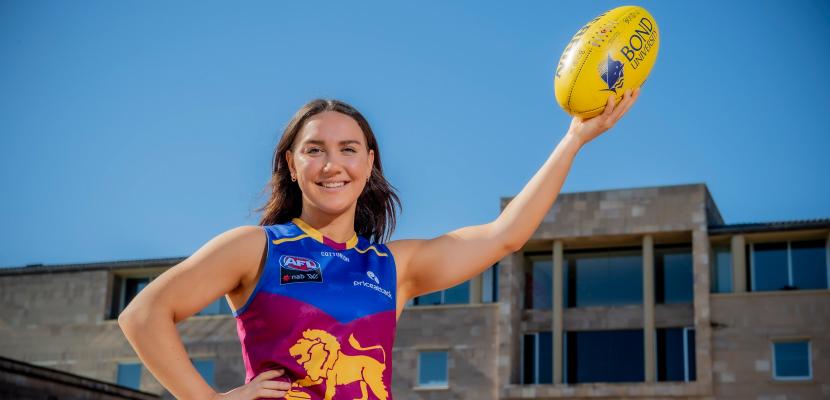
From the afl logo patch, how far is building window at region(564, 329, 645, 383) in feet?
134

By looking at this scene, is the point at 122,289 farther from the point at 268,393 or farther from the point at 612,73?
the point at 268,393

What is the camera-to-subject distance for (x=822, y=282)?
44.0 m

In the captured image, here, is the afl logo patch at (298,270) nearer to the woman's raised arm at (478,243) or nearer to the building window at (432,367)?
the woman's raised arm at (478,243)

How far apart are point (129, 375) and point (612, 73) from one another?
4631cm

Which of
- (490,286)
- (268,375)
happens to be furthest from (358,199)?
(490,286)

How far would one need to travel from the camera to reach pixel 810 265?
44.3 m

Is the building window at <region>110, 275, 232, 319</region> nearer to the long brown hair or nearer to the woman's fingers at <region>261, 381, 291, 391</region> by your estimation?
the long brown hair

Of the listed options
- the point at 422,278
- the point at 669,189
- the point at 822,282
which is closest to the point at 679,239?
the point at 669,189

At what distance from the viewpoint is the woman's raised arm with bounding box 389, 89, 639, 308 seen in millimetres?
6359

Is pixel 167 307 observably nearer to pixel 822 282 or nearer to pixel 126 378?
pixel 822 282

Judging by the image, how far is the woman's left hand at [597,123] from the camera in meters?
6.57

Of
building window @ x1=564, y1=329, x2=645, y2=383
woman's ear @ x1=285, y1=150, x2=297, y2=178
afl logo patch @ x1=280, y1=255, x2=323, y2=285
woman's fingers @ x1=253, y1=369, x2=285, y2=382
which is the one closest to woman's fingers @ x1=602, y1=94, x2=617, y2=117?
woman's ear @ x1=285, y1=150, x2=297, y2=178

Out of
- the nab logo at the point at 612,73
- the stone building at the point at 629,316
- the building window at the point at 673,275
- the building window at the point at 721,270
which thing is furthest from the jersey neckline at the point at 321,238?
the building window at the point at 673,275

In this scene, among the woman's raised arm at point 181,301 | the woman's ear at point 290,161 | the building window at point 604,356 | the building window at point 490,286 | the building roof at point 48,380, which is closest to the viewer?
the woman's raised arm at point 181,301
